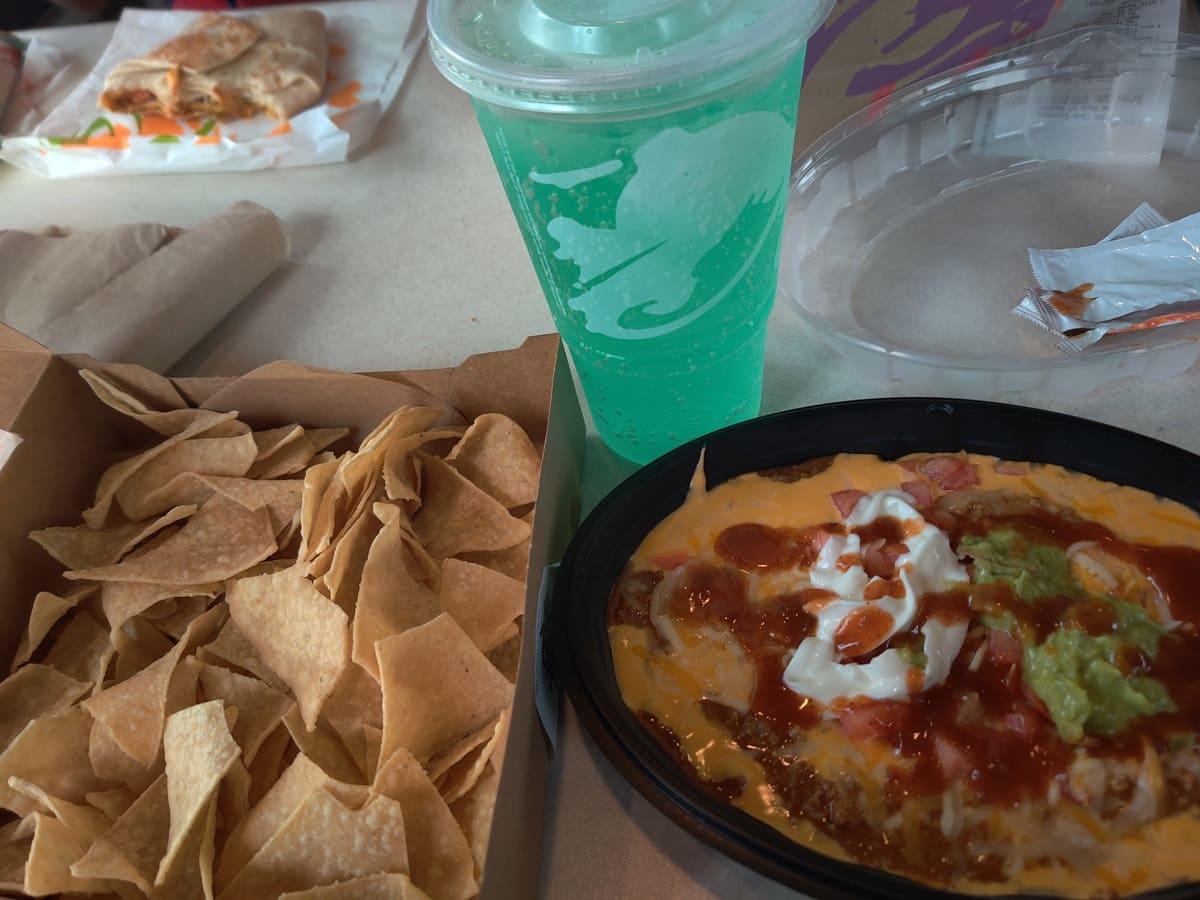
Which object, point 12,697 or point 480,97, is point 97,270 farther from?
point 480,97

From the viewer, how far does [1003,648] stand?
34.0 inches

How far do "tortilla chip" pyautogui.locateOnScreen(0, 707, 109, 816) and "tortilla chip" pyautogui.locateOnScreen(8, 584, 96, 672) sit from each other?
0.14m

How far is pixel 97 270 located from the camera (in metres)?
1.56

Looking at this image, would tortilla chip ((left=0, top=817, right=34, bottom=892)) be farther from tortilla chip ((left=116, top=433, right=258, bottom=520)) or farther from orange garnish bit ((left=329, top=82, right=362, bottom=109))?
orange garnish bit ((left=329, top=82, right=362, bottom=109))

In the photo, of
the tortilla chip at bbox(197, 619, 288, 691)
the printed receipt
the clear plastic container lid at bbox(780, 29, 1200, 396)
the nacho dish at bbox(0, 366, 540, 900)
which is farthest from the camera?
the printed receipt

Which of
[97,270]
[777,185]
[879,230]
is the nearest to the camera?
[777,185]

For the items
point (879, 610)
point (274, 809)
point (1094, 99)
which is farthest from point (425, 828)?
point (1094, 99)

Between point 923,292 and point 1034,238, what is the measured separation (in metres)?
0.20

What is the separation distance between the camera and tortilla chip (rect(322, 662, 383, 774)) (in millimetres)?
965

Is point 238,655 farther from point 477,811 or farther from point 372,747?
point 477,811

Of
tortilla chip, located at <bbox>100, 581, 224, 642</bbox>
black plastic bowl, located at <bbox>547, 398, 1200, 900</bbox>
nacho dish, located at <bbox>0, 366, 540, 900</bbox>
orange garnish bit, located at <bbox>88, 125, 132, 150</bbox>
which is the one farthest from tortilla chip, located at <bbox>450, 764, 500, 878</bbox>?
orange garnish bit, located at <bbox>88, 125, 132, 150</bbox>

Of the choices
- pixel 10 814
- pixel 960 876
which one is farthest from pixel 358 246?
pixel 960 876

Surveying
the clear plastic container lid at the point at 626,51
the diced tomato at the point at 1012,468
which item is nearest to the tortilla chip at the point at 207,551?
the clear plastic container lid at the point at 626,51

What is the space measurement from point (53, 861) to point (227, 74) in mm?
1765
